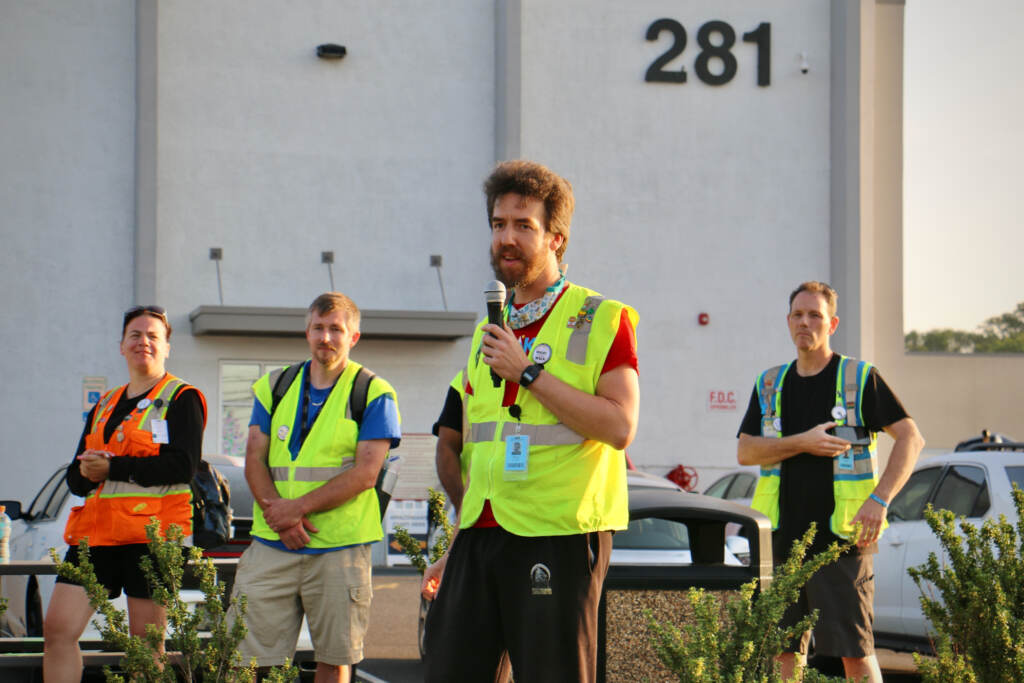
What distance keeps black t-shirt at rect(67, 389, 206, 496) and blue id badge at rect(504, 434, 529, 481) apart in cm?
278

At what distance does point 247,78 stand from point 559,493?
61.5 feet

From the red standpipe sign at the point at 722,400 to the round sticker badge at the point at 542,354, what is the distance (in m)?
19.3

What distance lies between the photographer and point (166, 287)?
20.7m

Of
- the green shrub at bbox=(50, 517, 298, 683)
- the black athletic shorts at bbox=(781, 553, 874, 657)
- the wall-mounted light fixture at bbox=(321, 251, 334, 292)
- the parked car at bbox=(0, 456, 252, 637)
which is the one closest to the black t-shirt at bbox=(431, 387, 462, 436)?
the green shrub at bbox=(50, 517, 298, 683)

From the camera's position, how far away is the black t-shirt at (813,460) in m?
5.73

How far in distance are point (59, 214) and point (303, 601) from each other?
637 inches

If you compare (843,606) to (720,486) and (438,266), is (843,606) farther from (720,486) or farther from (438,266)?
(438,266)

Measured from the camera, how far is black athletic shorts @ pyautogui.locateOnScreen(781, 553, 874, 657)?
5.50 metres

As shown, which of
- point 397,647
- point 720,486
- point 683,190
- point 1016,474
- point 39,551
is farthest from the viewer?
point 683,190

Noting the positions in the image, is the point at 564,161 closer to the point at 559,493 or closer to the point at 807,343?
the point at 807,343

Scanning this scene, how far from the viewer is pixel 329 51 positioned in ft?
69.6

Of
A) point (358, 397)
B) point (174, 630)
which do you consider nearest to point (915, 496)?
point (358, 397)

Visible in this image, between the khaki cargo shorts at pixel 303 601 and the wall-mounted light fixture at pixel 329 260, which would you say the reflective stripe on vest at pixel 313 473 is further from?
the wall-mounted light fixture at pixel 329 260

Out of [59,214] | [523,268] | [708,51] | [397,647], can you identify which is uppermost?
[708,51]
